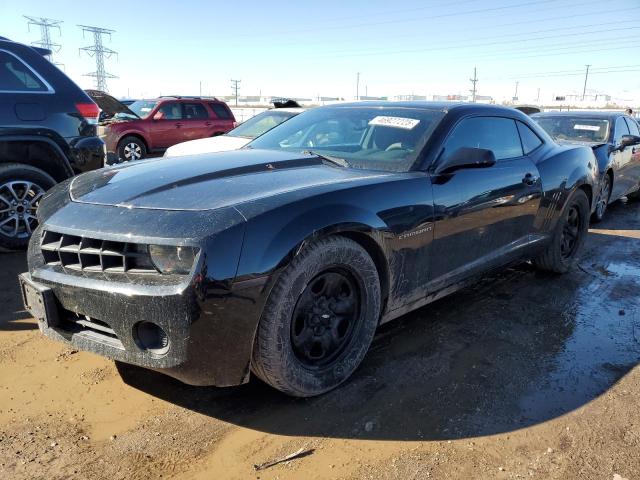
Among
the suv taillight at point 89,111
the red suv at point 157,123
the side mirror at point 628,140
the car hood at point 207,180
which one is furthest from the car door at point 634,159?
the red suv at point 157,123

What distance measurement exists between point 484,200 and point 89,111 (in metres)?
3.98

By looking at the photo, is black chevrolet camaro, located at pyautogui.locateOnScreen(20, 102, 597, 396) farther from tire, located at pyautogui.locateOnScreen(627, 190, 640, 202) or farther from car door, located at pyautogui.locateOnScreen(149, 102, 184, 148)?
car door, located at pyautogui.locateOnScreen(149, 102, 184, 148)

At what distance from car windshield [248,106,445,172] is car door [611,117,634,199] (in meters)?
5.28

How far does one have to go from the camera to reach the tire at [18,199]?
4.71 metres

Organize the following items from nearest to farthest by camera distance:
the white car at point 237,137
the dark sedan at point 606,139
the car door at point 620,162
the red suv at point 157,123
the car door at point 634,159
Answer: the white car at point 237,137 < the dark sedan at point 606,139 < the car door at point 620,162 < the car door at point 634,159 < the red suv at point 157,123

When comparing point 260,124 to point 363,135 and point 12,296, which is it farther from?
point 12,296

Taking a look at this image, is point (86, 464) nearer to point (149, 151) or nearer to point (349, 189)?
point (349, 189)

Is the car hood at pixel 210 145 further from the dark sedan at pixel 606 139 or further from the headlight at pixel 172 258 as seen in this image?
the headlight at pixel 172 258

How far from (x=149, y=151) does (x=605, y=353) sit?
1210 cm

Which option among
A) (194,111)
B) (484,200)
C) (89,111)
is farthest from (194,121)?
(484,200)

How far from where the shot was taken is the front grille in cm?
221

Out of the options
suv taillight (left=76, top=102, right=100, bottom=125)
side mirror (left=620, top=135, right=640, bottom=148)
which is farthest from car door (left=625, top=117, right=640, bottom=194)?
suv taillight (left=76, top=102, right=100, bottom=125)

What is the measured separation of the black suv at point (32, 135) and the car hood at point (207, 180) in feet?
6.94

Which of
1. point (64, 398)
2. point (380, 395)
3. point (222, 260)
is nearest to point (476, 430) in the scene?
point (380, 395)
